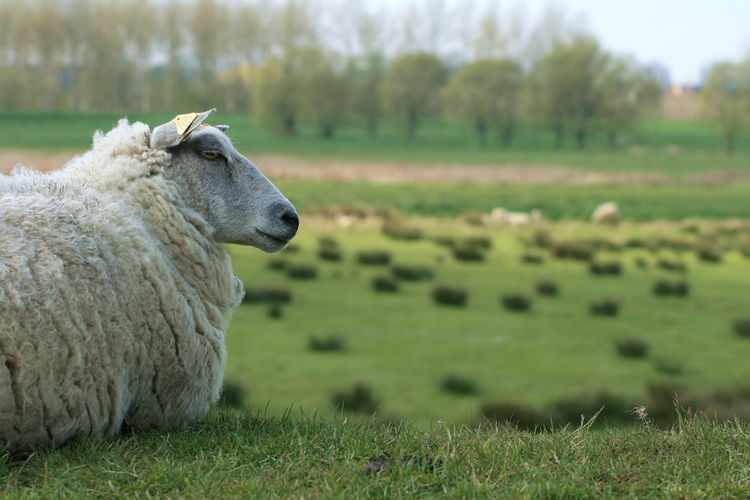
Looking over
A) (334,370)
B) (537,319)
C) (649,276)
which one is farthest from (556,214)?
(334,370)

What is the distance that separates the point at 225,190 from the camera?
5.26 m

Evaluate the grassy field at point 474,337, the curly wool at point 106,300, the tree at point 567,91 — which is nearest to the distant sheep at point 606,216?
the grassy field at point 474,337

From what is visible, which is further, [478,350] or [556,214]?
[556,214]

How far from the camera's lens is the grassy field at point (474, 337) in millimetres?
12312

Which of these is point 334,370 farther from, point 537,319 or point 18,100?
point 18,100

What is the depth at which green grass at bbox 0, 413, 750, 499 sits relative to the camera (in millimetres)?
3697

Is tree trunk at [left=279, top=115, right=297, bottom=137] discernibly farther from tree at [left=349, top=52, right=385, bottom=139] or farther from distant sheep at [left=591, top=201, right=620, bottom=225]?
distant sheep at [left=591, top=201, right=620, bottom=225]

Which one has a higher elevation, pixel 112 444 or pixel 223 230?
pixel 223 230

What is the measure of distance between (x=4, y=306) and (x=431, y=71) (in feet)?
340

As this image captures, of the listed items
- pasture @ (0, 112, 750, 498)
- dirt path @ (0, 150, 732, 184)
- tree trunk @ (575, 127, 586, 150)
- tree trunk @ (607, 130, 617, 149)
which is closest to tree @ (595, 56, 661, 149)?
tree trunk @ (607, 130, 617, 149)

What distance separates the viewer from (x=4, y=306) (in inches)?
159

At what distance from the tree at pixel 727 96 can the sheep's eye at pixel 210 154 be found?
9522 centimetres

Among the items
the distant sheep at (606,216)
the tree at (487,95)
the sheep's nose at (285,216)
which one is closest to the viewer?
the sheep's nose at (285,216)

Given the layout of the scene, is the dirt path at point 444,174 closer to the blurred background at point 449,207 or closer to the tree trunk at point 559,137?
the blurred background at point 449,207
